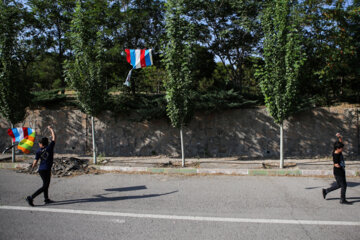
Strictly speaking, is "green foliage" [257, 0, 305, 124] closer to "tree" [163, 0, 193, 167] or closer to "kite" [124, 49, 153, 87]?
"tree" [163, 0, 193, 167]

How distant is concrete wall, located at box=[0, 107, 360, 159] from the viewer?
35.9ft

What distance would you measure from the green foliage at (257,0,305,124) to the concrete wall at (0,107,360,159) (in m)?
2.63

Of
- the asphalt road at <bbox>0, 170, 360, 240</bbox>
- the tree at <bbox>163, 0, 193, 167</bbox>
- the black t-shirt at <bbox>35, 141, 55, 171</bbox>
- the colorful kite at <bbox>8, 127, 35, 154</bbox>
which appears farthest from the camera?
the tree at <bbox>163, 0, 193, 167</bbox>

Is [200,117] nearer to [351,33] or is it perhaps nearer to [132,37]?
[132,37]

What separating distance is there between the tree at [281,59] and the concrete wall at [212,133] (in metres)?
2.59

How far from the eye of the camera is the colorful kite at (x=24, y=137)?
25.7 ft

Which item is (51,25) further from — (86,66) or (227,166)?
(227,166)

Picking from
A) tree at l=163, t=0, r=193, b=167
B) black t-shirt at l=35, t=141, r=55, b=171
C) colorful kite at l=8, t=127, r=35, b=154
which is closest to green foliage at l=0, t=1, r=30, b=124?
colorful kite at l=8, t=127, r=35, b=154

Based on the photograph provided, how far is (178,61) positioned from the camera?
9.45 metres

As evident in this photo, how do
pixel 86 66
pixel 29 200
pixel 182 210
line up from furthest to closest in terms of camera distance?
pixel 86 66 → pixel 29 200 → pixel 182 210

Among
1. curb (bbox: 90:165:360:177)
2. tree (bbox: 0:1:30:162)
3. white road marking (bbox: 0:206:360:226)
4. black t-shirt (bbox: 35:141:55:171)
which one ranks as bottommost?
white road marking (bbox: 0:206:360:226)

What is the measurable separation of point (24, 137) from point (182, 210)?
241 inches

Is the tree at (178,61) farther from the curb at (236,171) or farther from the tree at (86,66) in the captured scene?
the tree at (86,66)

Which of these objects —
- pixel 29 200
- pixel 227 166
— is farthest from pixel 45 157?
pixel 227 166
